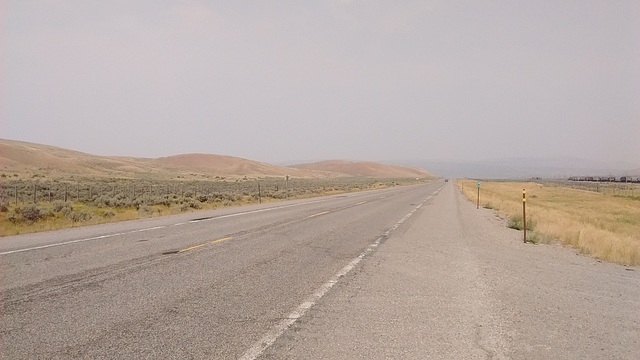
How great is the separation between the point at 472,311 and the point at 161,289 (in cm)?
436

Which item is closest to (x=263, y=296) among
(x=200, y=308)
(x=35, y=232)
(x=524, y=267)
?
(x=200, y=308)

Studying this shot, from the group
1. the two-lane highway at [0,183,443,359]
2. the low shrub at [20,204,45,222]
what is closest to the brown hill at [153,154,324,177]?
the low shrub at [20,204,45,222]

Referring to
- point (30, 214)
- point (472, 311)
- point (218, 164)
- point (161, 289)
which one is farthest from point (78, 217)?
point (218, 164)

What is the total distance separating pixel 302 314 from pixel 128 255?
504cm

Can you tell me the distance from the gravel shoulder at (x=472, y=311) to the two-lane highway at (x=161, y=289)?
1.62 ft

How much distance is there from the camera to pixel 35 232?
12453 millimetres

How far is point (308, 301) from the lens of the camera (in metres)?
5.14

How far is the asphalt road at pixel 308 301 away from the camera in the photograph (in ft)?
12.6

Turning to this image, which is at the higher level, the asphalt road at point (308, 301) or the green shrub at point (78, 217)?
the asphalt road at point (308, 301)

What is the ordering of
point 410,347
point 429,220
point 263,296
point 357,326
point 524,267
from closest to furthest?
1. point 410,347
2. point 357,326
3. point 263,296
4. point 524,267
5. point 429,220

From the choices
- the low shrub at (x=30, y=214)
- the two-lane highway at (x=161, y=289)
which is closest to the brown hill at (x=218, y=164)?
the low shrub at (x=30, y=214)

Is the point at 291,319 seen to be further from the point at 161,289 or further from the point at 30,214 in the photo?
the point at 30,214

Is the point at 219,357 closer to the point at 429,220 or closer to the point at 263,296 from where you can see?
the point at 263,296

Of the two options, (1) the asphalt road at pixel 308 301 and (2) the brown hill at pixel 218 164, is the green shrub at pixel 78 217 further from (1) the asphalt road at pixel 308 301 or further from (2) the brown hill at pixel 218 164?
(2) the brown hill at pixel 218 164
